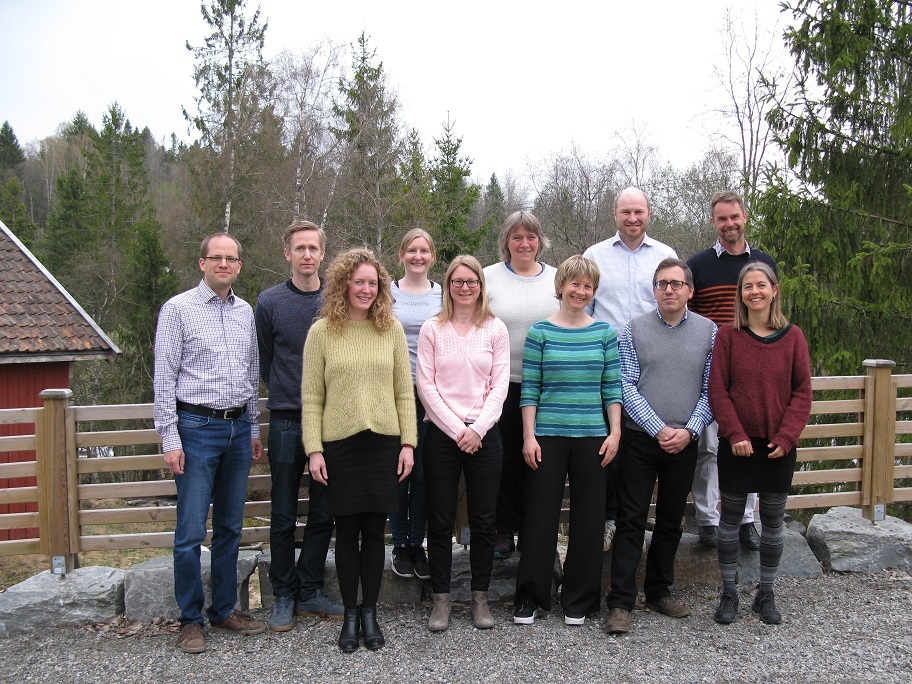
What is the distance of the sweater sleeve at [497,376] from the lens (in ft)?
12.5

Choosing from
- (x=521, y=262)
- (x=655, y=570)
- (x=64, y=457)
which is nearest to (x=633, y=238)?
(x=521, y=262)

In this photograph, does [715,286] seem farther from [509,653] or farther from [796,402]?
[509,653]

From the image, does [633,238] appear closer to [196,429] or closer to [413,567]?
[413,567]

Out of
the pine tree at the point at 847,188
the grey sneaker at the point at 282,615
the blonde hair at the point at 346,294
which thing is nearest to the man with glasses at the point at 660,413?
the blonde hair at the point at 346,294

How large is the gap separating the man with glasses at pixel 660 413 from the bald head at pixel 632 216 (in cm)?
54

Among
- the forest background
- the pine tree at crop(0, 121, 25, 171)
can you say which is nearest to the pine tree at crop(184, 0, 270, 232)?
the forest background

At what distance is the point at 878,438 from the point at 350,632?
159 inches

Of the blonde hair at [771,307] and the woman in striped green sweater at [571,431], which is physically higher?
the blonde hair at [771,307]

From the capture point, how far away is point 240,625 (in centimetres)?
399

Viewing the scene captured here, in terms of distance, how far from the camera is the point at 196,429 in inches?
→ 147

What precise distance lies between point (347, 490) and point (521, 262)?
1670mm

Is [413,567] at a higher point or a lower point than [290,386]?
lower

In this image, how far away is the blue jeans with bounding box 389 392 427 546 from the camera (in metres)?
4.19

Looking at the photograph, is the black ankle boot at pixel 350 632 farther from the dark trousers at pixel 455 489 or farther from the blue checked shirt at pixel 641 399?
the blue checked shirt at pixel 641 399
